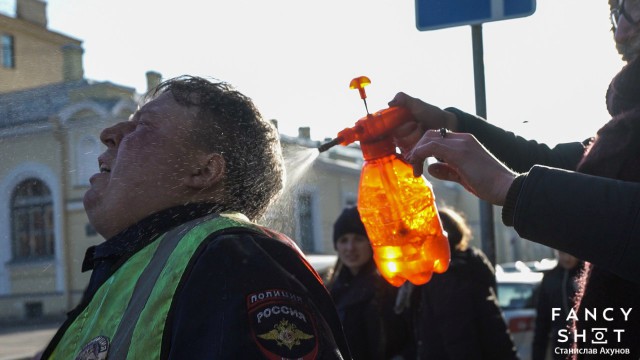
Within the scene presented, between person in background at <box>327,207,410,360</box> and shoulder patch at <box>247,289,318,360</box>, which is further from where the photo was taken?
person in background at <box>327,207,410,360</box>

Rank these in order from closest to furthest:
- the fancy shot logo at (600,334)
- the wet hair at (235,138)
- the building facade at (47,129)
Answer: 1. the fancy shot logo at (600,334)
2. the wet hair at (235,138)
3. the building facade at (47,129)

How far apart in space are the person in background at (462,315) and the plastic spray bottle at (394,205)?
5.62ft

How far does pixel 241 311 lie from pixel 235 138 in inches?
24.1

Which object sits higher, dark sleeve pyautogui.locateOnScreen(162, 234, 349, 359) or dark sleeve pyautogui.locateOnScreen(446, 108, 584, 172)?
dark sleeve pyautogui.locateOnScreen(446, 108, 584, 172)

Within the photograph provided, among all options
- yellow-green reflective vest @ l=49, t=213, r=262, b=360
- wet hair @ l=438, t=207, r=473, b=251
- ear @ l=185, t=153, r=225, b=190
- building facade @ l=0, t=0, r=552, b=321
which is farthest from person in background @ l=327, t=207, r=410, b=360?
yellow-green reflective vest @ l=49, t=213, r=262, b=360

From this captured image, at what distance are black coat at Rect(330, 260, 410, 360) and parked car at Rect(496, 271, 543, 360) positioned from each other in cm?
354

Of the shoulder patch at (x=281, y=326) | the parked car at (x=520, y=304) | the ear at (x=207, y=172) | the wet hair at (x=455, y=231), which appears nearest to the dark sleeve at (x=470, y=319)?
the wet hair at (x=455, y=231)

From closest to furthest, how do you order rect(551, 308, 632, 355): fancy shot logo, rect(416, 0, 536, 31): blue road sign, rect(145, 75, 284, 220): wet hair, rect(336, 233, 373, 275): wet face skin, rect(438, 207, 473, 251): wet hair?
rect(551, 308, 632, 355): fancy shot logo < rect(145, 75, 284, 220): wet hair < rect(416, 0, 536, 31): blue road sign < rect(438, 207, 473, 251): wet hair < rect(336, 233, 373, 275): wet face skin

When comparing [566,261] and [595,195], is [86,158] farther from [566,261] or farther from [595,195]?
[566,261]

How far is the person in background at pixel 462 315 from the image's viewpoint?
3684 mm

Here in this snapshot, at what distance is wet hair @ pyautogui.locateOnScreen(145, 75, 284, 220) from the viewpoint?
69.6 inches

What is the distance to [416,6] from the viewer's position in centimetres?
A: 291

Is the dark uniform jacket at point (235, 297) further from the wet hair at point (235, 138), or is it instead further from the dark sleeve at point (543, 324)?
the dark sleeve at point (543, 324)

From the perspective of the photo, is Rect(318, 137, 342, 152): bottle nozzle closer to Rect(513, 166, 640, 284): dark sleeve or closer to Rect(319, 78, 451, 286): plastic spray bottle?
Rect(319, 78, 451, 286): plastic spray bottle
